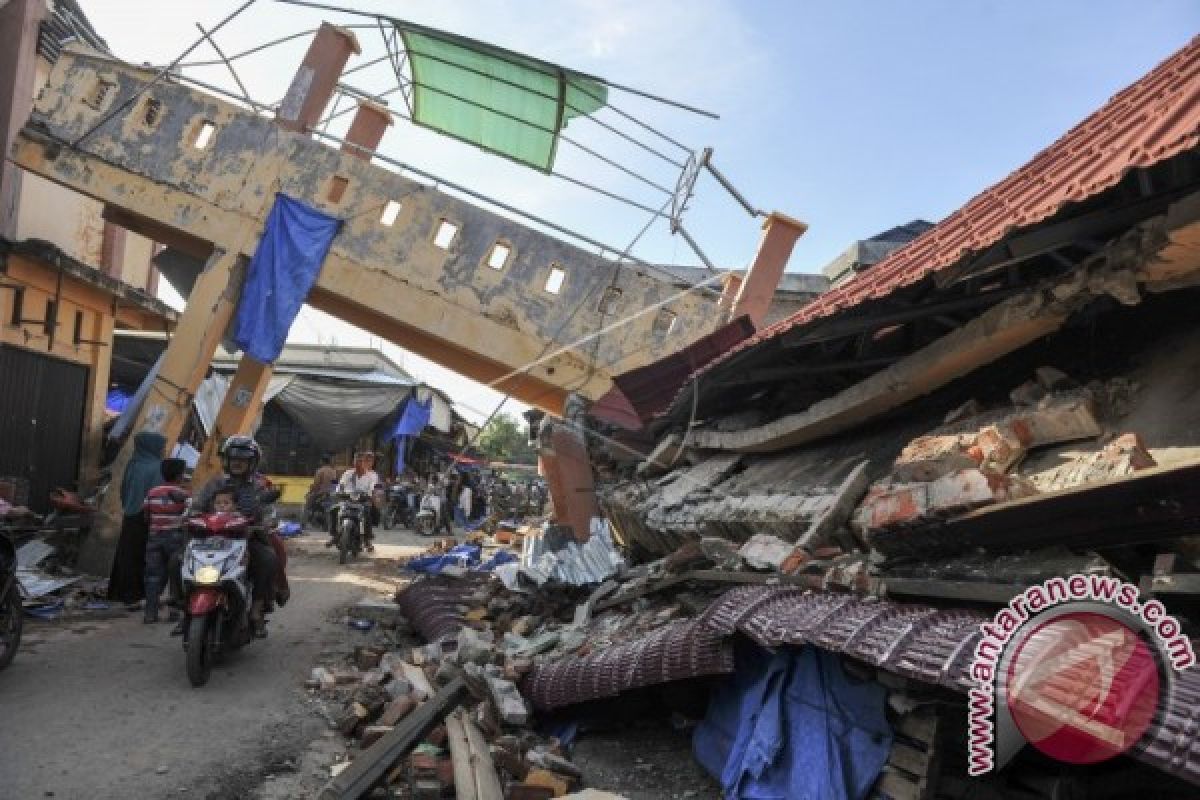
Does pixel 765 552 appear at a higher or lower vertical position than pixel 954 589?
lower

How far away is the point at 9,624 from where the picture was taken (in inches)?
226

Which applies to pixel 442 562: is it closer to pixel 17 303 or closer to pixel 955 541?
pixel 17 303

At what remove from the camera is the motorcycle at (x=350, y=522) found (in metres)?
13.5

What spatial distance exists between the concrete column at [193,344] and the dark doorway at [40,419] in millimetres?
1021

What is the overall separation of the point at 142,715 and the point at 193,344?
769 centimetres

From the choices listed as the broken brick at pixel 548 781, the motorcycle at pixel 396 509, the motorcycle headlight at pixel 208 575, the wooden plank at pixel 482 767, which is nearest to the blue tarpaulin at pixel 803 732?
the broken brick at pixel 548 781

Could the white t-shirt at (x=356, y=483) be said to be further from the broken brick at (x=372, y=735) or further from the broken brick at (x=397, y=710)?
the broken brick at (x=372, y=735)

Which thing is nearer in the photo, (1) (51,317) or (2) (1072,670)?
(2) (1072,670)

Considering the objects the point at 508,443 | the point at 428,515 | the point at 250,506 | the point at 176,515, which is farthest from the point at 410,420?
the point at 508,443

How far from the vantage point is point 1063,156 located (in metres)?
4.79

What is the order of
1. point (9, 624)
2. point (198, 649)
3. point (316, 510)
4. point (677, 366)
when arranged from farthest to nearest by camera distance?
point (316, 510), point (677, 366), point (9, 624), point (198, 649)

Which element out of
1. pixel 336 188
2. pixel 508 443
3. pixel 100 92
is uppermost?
pixel 100 92

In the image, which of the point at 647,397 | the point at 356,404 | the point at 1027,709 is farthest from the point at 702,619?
the point at 356,404

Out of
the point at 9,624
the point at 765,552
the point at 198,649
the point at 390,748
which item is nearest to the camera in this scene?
the point at 390,748
